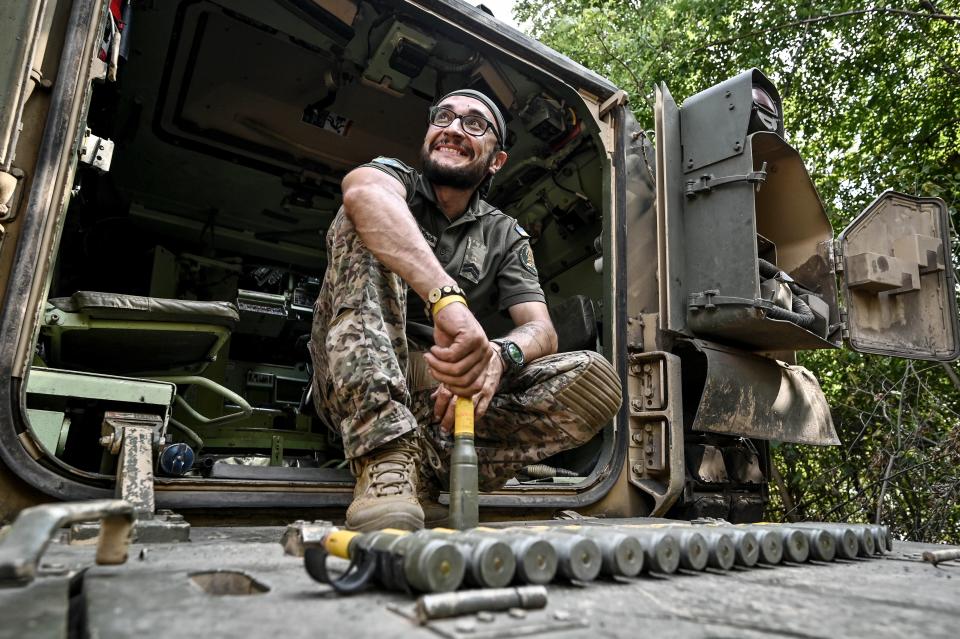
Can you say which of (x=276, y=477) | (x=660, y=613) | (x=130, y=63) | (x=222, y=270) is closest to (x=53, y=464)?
(x=276, y=477)

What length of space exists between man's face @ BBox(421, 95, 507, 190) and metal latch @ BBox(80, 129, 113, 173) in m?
1.03

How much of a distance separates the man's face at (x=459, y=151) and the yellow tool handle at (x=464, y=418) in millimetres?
1093

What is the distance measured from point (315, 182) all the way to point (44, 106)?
2800 mm

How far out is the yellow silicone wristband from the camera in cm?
Answer: 179

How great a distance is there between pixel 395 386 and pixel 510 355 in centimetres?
42

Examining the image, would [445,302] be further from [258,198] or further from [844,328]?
[258,198]

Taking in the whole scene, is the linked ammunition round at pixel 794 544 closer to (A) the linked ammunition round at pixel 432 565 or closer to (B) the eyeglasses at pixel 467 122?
(A) the linked ammunition round at pixel 432 565

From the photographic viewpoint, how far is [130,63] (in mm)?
3648

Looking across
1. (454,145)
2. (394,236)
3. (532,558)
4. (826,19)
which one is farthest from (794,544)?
(826,19)

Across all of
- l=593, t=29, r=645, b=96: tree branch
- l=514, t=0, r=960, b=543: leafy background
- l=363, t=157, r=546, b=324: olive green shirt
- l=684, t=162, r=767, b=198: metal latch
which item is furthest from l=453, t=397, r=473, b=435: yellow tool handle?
l=593, t=29, r=645, b=96: tree branch

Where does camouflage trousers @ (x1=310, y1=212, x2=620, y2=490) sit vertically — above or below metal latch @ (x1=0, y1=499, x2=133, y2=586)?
above

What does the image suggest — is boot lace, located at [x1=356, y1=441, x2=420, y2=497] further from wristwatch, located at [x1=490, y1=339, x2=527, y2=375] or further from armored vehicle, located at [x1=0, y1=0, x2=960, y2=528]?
armored vehicle, located at [x1=0, y1=0, x2=960, y2=528]

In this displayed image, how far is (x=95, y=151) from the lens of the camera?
193 cm

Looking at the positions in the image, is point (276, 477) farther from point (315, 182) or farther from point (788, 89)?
point (788, 89)
